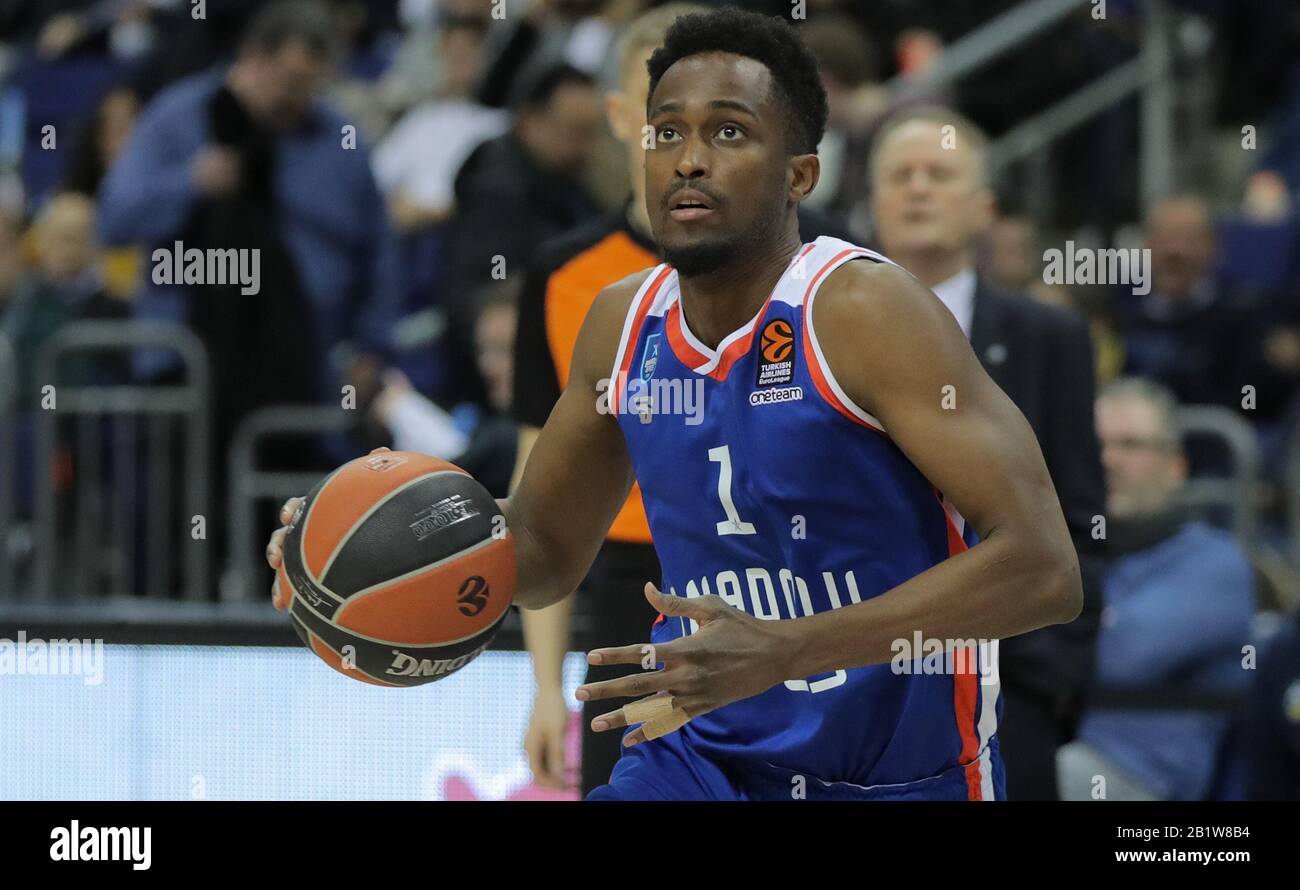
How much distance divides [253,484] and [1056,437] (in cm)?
344

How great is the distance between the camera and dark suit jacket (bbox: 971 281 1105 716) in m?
4.54

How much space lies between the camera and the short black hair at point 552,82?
6.81 meters

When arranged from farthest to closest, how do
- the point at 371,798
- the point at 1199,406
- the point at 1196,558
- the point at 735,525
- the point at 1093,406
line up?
the point at 1199,406 < the point at 1196,558 < the point at 371,798 < the point at 1093,406 < the point at 735,525

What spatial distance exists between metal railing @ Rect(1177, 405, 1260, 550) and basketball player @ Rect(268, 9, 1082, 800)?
3475mm

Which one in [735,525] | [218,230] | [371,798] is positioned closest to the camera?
[735,525]

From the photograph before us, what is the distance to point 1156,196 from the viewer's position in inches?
347

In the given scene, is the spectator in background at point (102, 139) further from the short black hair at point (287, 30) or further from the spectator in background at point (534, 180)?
the spectator in background at point (534, 180)

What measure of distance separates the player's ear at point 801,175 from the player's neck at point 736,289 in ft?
0.25

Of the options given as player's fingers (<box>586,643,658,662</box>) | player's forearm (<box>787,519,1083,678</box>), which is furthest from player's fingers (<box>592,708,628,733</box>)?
player's forearm (<box>787,519,1083,678</box>)

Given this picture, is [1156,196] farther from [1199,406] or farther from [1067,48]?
[1199,406]

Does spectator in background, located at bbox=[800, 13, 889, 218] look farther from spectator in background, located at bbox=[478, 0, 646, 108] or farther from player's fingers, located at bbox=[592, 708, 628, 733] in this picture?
player's fingers, located at bbox=[592, 708, 628, 733]

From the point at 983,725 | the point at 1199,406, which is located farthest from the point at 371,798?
the point at 1199,406

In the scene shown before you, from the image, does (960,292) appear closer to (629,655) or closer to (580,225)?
(629,655)
